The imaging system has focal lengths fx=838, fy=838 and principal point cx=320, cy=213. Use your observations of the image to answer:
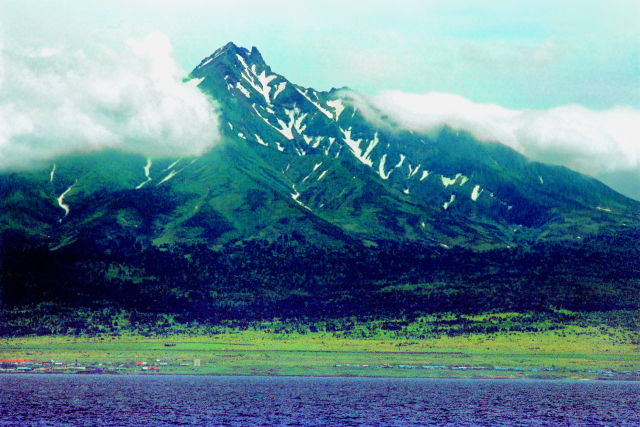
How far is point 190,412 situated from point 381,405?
154ft

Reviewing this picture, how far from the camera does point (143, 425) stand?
484ft

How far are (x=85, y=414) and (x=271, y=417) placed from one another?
37222 millimetres

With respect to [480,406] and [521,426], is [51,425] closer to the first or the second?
[521,426]

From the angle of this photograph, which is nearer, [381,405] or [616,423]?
[616,423]

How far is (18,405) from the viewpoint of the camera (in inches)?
7200

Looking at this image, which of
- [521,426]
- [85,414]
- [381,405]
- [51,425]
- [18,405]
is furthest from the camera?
[381,405]

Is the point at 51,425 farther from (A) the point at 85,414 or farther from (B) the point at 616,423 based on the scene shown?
(B) the point at 616,423

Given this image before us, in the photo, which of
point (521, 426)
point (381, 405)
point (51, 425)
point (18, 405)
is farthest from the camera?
point (381, 405)

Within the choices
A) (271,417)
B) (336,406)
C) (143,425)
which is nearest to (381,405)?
(336,406)

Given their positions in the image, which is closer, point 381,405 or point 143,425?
point 143,425

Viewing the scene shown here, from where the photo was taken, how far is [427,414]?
175 m

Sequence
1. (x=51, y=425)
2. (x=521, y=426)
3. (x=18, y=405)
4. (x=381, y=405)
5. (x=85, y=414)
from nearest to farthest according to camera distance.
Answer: (x=51, y=425) → (x=521, y=426) → (x=85, y=414) → (x=18, y=405) → (x=381, y=405)

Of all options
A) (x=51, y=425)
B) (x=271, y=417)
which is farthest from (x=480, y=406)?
(x=51, y=425)

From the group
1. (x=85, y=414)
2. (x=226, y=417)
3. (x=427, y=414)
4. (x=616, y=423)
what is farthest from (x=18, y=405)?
(x=616, y=423)
